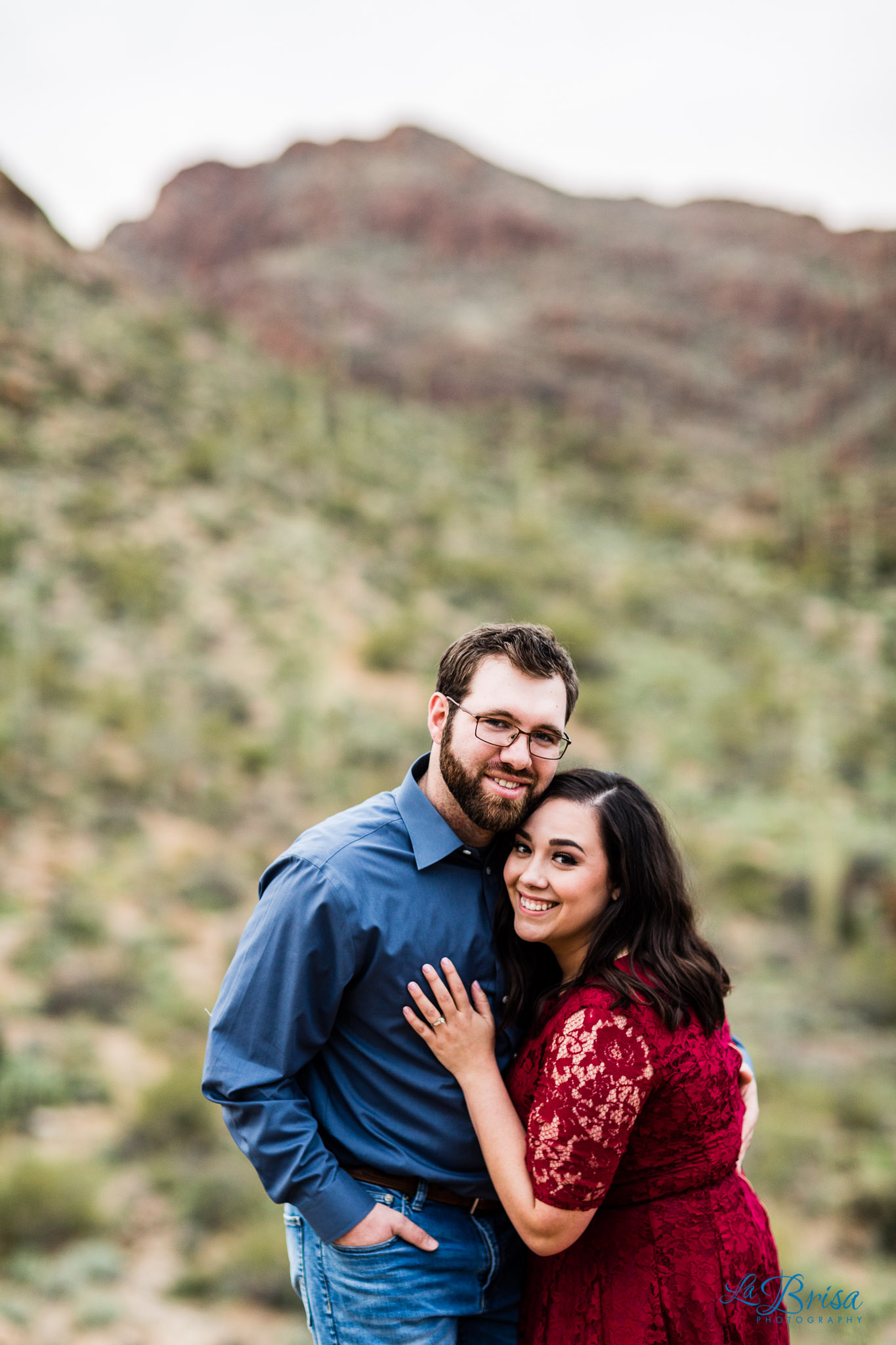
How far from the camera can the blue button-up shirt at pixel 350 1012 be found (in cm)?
190

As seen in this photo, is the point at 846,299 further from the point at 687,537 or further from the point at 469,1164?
the point at 469,1164

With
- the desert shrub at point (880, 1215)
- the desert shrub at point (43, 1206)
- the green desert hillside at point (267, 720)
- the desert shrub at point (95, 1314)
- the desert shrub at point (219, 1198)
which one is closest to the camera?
the desert shrub at point (95, 1314)

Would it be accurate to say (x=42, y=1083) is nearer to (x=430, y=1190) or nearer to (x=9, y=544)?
(x=430, y=1190)

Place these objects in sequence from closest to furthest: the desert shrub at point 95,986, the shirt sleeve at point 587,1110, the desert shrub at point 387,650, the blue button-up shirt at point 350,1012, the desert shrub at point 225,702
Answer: the shirt sleeve at point 587,1110
the blue button-up shirt at point 350,1012
the desert shrub at point 95,986
the desert shrub at point 225,702
the desert shrub at point 387,650

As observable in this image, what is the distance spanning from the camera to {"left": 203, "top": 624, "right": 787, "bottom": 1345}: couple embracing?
74.0 inches

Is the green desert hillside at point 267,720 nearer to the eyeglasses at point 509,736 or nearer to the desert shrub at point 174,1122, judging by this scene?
the desert shrub at point 174,1122

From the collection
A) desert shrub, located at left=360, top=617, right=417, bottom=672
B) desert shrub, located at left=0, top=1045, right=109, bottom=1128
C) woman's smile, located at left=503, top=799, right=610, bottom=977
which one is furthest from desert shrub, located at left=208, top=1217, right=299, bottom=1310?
desert shrub, located at left=360, top=617, right=417, bottom=672

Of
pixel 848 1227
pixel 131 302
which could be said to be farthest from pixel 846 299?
pixel 848 1227

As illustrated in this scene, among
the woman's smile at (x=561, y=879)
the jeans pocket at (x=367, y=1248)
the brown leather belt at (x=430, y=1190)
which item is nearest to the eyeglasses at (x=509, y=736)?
the woman's smile at (x=561, y=879)

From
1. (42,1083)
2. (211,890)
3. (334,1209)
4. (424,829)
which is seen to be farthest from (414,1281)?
(211,890)

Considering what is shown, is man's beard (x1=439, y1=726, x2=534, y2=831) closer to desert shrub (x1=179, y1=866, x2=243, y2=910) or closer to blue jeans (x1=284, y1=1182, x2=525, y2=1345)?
blue jeans (x1=284, y1=1182, x2=525, y2=1345)

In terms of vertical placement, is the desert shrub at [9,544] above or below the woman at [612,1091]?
above

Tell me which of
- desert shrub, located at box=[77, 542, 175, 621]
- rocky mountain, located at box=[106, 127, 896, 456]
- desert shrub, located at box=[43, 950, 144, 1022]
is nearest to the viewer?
desert shrub, located at box=[43, 950, 144, 1022]

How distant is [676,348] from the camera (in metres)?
38.0
